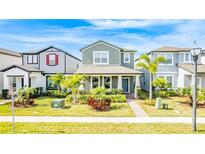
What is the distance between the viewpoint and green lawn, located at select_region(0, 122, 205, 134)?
7699 mm

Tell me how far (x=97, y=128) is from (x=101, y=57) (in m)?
10.2

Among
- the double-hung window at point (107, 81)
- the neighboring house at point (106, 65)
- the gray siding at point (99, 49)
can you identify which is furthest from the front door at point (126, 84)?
the gray siding at point (99, 49)

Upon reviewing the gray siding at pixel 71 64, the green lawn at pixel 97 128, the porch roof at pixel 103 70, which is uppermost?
the gray siding at pixel 71 64

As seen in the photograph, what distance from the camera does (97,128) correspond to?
26.6 ft

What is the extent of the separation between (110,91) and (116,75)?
1531mm

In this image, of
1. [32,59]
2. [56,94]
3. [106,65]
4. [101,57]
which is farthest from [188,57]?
[32,59]

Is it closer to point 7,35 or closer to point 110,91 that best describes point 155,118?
point 110,91

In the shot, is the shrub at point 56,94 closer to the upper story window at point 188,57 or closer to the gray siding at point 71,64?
the gray siding at point 71,64

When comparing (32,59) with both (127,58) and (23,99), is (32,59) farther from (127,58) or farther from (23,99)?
(127,58)

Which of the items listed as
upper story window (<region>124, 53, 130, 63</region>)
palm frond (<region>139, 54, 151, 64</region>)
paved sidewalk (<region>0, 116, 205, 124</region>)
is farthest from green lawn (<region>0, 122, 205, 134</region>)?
upper story window (<region>124, 53, 130, 63</region>)

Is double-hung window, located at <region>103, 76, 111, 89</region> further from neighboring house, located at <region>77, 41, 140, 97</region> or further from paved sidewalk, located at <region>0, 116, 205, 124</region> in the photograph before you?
paved sidewalk, located at <region>0, 116, 205, 124</region>

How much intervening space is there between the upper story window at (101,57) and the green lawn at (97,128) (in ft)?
31.1

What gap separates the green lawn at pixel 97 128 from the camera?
303 inches
